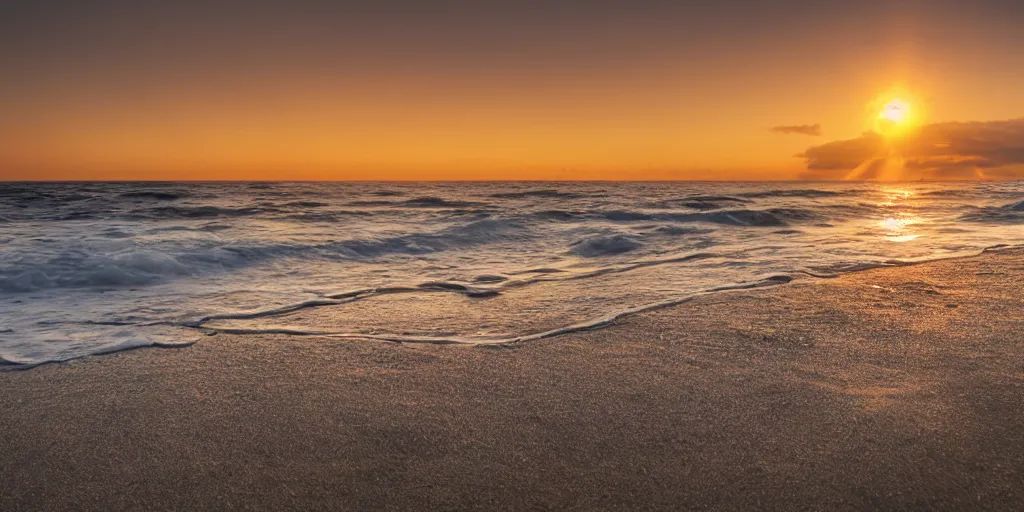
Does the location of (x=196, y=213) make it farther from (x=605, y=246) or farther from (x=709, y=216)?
(x=709, y=216)

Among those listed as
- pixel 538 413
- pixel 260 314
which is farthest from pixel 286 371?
pixel 260 314

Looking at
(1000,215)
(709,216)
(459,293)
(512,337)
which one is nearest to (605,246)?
(459,293)

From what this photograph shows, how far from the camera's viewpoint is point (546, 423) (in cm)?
212

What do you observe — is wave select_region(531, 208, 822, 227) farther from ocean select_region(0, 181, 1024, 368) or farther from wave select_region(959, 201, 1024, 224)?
ocean select_region(0, 181, 1024, 368)

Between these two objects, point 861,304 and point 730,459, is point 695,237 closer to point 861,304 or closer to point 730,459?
point 861,304

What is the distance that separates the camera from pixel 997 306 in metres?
3.71

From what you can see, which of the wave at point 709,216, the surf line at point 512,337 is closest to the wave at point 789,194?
the wave at point 709,216

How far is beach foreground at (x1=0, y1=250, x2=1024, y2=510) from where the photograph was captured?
170 cm

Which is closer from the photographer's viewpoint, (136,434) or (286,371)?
(136,434)

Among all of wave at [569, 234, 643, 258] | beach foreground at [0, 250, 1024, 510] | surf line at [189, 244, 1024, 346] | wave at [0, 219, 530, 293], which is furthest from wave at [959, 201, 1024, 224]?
beach foreground at [0, 250, 1024, 510]

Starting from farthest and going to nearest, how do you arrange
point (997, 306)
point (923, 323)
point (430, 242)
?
point (430, 242) → point (997, 306) → point (923, 323)

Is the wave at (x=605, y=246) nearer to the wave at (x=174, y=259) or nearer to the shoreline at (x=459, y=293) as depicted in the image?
the shoreline at (x=459, y=293)

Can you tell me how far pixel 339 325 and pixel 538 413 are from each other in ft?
6.56

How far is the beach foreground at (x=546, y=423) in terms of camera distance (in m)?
1.70
